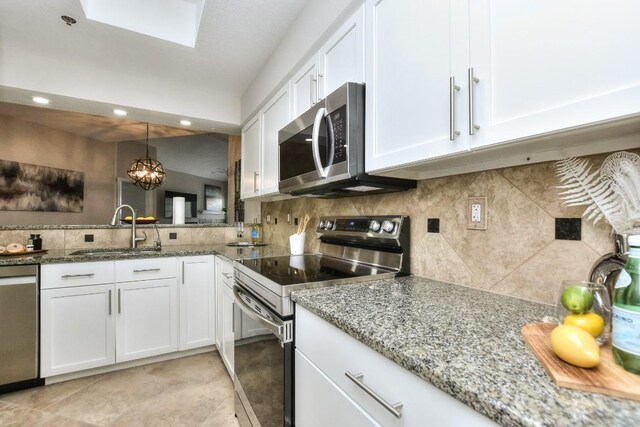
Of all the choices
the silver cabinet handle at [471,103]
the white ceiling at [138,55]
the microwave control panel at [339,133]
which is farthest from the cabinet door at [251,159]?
the silver cabinet handle at [471,103]

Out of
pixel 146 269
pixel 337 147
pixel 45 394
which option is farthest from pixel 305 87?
pixel 45 394

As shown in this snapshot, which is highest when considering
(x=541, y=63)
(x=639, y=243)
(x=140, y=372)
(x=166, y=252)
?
(x=541, y=63)

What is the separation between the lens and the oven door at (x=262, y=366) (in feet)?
3.71

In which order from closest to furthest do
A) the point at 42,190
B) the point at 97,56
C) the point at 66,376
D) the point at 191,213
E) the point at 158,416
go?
the point at 158,416, the point at 66,376, the point at 97,56, the point at 42,190, the point at 191,213

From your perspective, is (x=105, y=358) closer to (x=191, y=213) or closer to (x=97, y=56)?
(x=97, y=56)

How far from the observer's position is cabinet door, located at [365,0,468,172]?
0.87 m

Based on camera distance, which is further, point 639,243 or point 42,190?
point 42,190

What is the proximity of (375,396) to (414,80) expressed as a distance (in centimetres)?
96

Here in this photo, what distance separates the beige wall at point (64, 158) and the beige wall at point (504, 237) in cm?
437

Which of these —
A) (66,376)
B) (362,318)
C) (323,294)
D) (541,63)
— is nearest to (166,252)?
(66,376)

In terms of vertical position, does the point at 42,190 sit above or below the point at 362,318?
above

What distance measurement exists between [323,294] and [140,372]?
2025mm

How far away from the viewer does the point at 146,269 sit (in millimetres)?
2324

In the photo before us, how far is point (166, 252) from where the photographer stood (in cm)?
244
